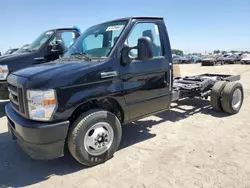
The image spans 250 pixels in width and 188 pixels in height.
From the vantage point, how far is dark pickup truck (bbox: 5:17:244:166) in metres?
3.15

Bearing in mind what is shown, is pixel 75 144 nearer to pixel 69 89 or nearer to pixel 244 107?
pixel 69 89

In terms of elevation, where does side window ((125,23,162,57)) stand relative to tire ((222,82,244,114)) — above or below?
above

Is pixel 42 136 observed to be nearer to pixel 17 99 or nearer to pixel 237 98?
pixel 17 99

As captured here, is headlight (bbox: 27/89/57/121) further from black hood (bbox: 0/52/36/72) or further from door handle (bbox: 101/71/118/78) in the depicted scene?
black hood (bbox: 0/52/36/72)

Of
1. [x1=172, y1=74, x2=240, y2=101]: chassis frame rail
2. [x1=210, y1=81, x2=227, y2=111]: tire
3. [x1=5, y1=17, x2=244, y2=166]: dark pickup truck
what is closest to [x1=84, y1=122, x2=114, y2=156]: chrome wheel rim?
[x1=5, y1=17, x2=244, y2=166]: dark pickup truck

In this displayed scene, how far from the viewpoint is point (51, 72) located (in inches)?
130

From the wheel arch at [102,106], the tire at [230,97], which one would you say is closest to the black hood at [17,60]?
the wheel arch at [102,106]

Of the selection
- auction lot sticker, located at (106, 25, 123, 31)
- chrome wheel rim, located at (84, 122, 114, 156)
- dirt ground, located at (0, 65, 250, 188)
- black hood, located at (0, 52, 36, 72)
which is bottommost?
dirt ground, located at (0, 65, 250, 188)

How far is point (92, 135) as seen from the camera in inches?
141

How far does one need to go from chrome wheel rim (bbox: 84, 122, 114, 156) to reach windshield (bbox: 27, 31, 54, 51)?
4448 mm

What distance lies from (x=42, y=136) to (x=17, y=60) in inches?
166

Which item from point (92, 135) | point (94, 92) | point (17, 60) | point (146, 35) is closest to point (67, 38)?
point (17, 60)

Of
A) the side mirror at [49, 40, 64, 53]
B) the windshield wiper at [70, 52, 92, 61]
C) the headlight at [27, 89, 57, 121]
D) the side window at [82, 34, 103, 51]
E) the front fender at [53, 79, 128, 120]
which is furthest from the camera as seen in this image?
the side mirror at [49, 40, 64, 53]

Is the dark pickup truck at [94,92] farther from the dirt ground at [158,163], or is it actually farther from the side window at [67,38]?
the side window at [67,38]
